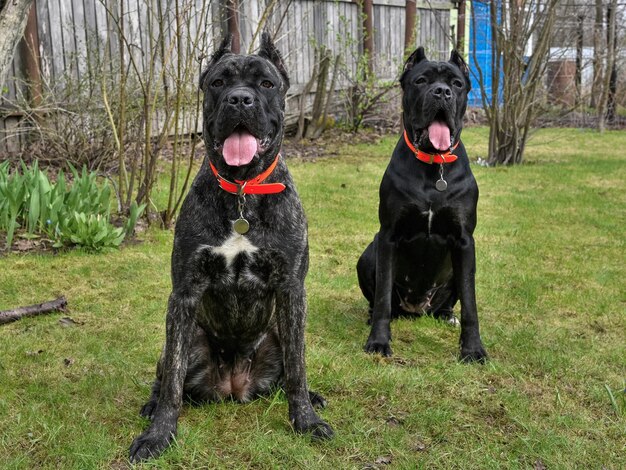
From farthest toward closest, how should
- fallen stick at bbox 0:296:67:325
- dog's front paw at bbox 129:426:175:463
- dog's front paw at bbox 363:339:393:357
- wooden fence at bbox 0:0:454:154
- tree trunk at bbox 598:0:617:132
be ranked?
tree trunk at bbox 598:0:617:132, wooden fence at bbox 0:0:454:154, fallen stick at bbox 0:296:67:325, dog's front paw at bbox 363:339:393:357, dog's front paw at bbox 129:426:175:463

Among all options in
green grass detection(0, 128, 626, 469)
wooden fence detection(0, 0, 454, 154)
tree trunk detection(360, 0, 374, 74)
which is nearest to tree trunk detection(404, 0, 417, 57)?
wooden fence detection(0, 0, 454, 154)

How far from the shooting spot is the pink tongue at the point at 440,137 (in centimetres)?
424

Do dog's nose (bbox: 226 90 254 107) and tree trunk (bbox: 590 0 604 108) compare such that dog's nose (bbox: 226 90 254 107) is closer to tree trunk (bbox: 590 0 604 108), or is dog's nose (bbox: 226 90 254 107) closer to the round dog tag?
the round dog tag

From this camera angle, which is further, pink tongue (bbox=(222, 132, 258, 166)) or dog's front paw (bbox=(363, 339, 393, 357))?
dog's front paw (bbox=(363, 339, 393, 357))

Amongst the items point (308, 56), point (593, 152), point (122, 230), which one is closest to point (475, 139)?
point (593, 152)

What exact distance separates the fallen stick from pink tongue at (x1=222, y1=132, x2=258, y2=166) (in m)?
2.32

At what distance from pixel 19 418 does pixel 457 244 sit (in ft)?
7.99

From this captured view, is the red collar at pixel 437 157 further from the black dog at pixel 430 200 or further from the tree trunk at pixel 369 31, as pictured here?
the tree trunk at pixel 369 31

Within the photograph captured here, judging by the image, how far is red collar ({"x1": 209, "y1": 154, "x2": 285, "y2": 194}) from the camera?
125 inches

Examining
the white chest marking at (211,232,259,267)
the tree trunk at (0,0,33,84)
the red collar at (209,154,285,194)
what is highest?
the tree trunk at (0,0,33,84)

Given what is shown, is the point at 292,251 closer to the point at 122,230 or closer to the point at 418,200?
the point at 418,200

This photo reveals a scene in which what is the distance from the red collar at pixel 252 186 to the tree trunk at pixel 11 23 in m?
1.23

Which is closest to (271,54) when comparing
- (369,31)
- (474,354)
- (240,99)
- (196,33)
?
(240,99)

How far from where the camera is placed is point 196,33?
5.96 meters
